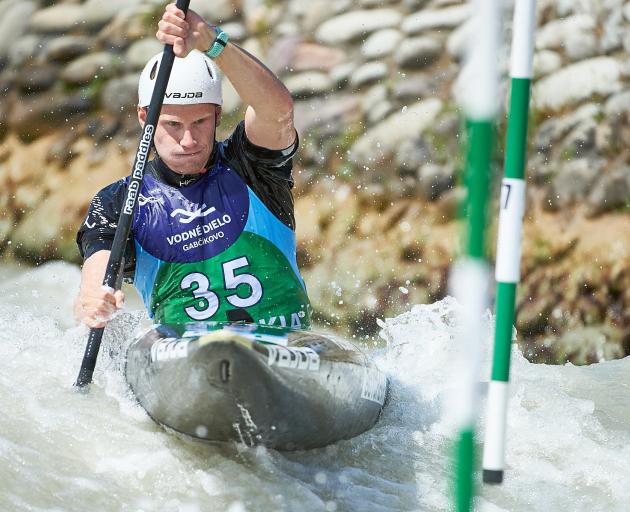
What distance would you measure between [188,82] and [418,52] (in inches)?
170

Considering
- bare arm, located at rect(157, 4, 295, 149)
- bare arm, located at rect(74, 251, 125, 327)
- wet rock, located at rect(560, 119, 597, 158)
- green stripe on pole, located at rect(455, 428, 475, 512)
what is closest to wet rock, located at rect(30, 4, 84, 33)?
wet rock, located at rect(560, 119, 597, 158)

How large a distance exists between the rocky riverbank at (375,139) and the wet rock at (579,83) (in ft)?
0.04

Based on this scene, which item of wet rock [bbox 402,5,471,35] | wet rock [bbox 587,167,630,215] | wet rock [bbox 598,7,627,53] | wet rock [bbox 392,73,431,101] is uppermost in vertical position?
wet rock [bbox 402,5,471,35]

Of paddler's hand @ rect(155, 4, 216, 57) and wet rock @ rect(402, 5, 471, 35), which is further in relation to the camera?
wet rock @ rect(402, 5, 471, 35)

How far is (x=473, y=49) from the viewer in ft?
7.38

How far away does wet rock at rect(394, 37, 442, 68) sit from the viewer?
26.1 ft

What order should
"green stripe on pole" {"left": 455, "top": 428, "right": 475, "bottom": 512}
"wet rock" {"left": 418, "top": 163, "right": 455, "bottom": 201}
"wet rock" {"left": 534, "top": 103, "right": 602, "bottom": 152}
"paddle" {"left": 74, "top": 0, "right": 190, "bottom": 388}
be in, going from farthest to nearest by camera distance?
"wet rock" {"left": 418, "top": 163, "right": 455, "bottom": 201} → "wet rock" {"left": 534, "top": 103, "right": 602, "bottom": 152} → "paddle" {"left": 74, "top": 0, "right": 190, "bottom": 388} → "green stripe on pole" {"left": 455, "top": 428, "right": 475, "bottom": 512}

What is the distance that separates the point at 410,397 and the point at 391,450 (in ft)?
2.00

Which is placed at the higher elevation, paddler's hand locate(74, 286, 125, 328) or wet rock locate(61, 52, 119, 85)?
wet rock locate(61, 52, 119, 85)

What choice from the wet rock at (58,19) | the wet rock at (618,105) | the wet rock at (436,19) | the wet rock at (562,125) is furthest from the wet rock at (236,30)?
the wet rock at (618,105)

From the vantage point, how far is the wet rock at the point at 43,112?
8766 mm

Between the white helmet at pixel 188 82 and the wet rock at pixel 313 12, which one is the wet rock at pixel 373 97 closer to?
the wet rock at pixel 313 12

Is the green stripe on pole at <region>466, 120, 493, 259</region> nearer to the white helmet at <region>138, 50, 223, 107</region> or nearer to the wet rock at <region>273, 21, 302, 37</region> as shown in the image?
the white helmet at <region>138, 50, 223, 107</region>

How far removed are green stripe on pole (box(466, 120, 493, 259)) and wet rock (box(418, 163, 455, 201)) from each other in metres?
5.23
